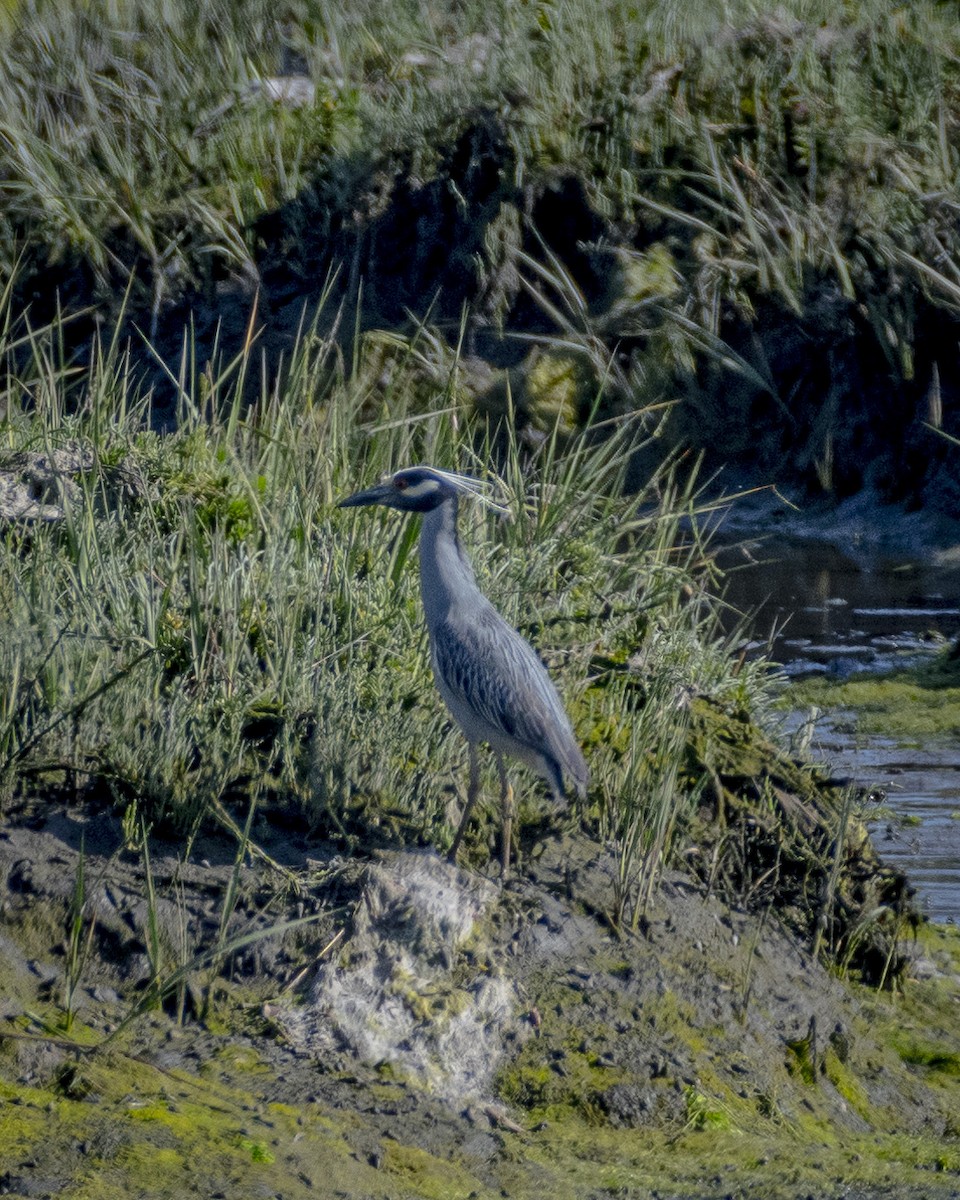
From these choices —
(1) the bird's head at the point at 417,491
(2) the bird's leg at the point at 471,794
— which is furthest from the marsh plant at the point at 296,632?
(1) the bird's head at the point at 417,491

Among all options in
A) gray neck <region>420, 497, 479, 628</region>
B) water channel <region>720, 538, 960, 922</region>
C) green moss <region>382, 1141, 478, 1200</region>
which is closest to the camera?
green moss <region>382, 1141, 478, 1200</region>

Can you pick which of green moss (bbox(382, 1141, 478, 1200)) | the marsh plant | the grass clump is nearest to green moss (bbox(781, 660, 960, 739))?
the marsh plant

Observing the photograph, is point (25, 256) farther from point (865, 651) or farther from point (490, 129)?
point (865, 651)

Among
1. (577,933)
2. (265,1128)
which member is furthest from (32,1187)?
(577,933)

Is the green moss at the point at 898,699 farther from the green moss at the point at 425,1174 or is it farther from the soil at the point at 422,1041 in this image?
the green moss at the point at 425,1174

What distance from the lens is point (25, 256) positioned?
9555 millimetres

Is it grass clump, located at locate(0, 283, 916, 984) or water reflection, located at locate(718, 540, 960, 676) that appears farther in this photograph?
water reflection, located at locate(718, 540, 960, 676)

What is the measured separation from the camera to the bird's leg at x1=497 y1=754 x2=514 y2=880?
382cm

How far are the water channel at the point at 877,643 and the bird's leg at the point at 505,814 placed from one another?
144 centimetres

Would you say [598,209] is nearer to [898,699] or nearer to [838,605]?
[838,605]

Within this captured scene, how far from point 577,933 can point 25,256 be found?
7.26 metres

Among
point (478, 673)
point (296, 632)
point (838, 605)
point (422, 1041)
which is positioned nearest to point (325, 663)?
point (296, 632)

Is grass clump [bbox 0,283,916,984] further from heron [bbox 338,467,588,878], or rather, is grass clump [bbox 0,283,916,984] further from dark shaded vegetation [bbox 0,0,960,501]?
dark shaded vegetation [bbox 0,0,960,501]

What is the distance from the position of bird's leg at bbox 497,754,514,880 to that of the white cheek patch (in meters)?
0.73
